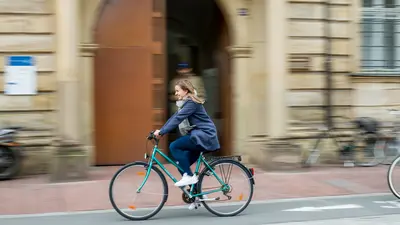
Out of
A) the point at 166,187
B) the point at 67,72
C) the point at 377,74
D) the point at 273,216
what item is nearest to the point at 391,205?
the point at 273,216

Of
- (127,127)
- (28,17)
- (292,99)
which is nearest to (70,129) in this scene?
(127,127)

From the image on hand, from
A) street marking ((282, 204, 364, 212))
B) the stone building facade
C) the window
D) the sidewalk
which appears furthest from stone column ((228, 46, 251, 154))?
street marking ((282, 204, 364, 212))

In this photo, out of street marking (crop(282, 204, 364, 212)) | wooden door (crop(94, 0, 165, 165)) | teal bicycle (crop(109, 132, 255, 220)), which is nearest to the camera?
teal bicycle (crop(109, 132, 255, 220))

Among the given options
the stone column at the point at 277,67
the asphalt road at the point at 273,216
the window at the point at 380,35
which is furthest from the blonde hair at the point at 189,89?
the window at the point at 380,35

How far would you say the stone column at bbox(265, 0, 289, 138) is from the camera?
908 centimetres

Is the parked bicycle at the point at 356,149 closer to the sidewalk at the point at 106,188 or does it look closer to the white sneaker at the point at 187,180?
the sidewalk at the point at 106,188

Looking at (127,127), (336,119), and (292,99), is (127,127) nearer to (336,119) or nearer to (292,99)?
(292,99)

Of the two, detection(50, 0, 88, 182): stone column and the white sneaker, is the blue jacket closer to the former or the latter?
the white sneaker

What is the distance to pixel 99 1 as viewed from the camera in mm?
9141

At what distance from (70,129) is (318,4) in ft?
17.0

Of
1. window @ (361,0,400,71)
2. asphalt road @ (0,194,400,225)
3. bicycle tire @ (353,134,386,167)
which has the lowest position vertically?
asphalt road @ (0,194,400,225)

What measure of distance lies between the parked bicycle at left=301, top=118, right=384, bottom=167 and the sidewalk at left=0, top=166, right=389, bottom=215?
0.32 meters

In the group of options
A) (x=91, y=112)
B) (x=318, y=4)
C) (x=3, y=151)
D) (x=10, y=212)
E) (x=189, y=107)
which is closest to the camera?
(x=189, y=107)

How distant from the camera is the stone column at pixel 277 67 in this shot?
9.08 metres
